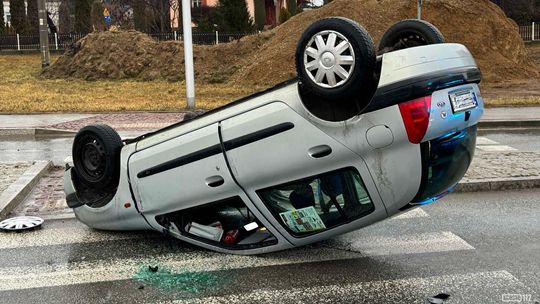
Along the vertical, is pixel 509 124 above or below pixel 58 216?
below

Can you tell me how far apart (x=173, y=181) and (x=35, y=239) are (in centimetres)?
178

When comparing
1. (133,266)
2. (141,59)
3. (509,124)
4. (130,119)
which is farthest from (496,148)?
(141,59)

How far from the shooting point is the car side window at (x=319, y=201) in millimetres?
4684

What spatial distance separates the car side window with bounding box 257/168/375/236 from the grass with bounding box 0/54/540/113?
41.7ft

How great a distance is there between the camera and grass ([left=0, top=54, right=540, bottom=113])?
17703 mm

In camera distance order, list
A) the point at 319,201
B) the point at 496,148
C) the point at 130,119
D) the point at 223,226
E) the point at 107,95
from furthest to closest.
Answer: the point at 107,95
the point at 130,119
the point at 496,148
the point at 223,226
the point at 319,201

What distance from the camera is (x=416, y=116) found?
14.0 ft

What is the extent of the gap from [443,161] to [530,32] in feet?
139

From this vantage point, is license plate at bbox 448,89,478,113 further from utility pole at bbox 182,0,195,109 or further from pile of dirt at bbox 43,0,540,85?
pile of dirt at bbox 43,0,540,85

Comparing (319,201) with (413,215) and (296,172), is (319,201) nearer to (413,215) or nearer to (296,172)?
(296,172)

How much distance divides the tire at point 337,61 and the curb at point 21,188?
410cm

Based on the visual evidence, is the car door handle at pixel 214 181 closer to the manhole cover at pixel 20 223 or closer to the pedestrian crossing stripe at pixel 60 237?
the pedestrian crossing stripe at pixel 60 237

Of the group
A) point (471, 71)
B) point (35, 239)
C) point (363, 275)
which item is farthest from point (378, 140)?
point (35, 239)

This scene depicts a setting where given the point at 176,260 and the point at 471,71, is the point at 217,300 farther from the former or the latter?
the point at 471,71
